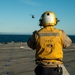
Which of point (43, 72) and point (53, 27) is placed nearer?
point (43, 72)

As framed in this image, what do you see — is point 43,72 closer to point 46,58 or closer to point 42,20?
point 46,58

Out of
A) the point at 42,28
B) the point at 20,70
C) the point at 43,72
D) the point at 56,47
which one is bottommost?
the point at 20,70

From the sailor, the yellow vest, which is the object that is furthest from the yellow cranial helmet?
the yellow vest

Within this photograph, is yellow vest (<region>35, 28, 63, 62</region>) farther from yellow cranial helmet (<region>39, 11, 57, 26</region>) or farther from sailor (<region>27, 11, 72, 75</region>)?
yellow cranial helmet (<region>39, 11, 57, 26</region>)

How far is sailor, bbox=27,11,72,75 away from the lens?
6352 mm

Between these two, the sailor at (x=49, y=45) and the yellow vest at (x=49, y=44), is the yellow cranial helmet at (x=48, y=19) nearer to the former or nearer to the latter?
the sailor at (x=49, y=45)

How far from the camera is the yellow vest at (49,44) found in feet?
20.9

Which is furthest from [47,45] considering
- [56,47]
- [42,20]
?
[42,20]

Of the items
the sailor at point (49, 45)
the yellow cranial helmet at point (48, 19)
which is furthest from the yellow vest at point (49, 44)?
the yellow cranial helmet at point (48, 19)

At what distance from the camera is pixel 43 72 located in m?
6.29

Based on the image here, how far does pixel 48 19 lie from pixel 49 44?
58cm

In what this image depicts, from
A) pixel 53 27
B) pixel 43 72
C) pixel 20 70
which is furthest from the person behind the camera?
pixel 20 70

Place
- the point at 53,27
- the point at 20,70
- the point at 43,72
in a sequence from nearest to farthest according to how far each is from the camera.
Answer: the point at 43,72, the point at 53,27, the point at 20,70

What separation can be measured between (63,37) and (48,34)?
1.15 ft
